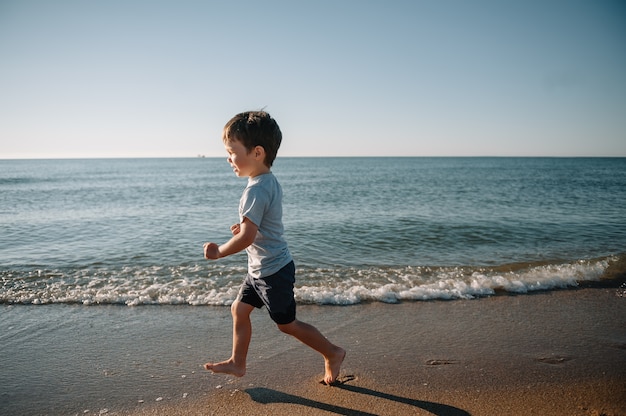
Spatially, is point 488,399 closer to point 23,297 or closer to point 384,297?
point 384,297

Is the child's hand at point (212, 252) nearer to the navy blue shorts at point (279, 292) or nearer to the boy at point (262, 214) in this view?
the boy at point (262, 214)

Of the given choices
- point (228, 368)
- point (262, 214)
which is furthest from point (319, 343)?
point (262, 214)

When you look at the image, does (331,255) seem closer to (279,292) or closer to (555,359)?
(555,359)

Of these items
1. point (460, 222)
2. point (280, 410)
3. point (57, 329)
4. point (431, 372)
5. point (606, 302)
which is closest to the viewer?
point (280, 410)

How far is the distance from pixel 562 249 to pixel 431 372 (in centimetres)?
703

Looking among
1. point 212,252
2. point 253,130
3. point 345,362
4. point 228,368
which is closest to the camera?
point 212,252

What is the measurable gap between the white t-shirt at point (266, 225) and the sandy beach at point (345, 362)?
997 millimetres

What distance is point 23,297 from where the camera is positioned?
5.02 meters

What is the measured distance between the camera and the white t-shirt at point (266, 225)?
2.46 meters

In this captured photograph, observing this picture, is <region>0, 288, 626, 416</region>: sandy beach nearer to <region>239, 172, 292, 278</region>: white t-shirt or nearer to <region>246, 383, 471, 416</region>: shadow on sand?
<region>246, 383, 471, 416</region>: shadow on sand

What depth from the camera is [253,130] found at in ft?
8.30

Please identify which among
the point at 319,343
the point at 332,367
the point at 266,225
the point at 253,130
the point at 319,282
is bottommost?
the point at 319,282

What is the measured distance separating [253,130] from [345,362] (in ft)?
6.94

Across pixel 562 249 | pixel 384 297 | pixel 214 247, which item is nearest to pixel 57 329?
pixel 214 247
